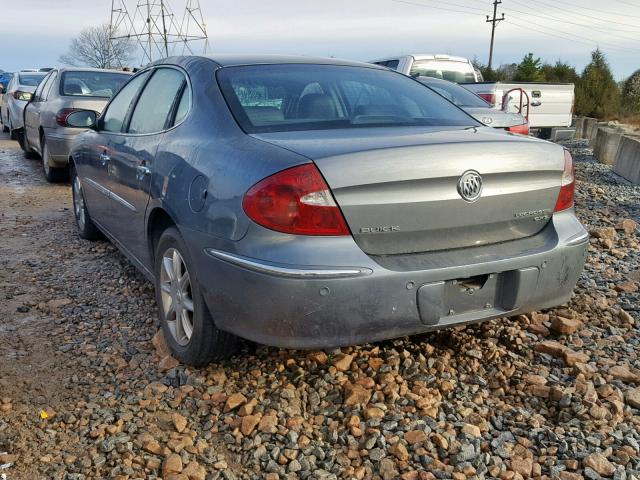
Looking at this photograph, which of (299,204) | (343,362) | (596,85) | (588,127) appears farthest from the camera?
(596,85)

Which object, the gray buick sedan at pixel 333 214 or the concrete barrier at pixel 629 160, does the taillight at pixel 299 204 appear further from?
the concrete barrier at pixel 629 160

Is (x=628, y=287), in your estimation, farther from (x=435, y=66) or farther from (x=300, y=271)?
(x=435, y=66)

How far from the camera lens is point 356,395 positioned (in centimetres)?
287

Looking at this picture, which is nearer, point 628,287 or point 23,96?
point 628,287

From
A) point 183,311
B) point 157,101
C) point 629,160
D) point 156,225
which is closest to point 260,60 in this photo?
point 157,101

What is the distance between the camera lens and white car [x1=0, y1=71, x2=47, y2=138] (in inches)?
484

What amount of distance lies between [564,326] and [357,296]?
64.9 inches

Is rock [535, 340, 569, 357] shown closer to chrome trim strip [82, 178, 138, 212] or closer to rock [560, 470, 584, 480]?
rock [560, 470, 584, 480]

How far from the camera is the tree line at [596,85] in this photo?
76.2 feet

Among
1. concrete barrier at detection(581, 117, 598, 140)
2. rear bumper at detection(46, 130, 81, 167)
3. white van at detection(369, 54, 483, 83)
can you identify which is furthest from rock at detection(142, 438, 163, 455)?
concrete barrier at detection(581, 117, 598, 140)

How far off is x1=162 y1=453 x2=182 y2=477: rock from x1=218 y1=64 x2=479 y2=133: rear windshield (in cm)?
144

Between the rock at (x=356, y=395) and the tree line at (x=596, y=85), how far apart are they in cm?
2282

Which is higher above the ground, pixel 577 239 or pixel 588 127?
pixel 577 239

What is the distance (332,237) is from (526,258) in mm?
926
